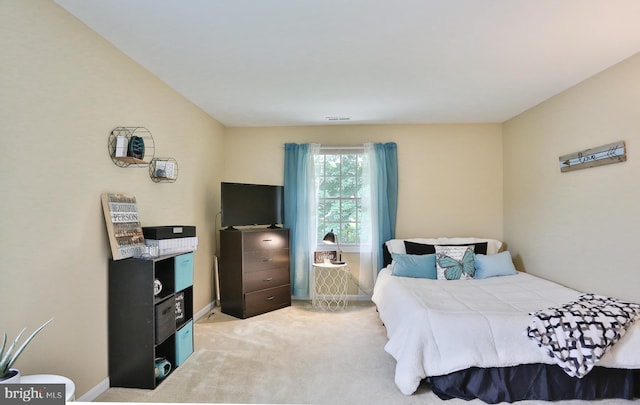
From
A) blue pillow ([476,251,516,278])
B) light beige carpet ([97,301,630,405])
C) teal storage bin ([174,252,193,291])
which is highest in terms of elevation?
teal storage bin ([174,252,193,291])

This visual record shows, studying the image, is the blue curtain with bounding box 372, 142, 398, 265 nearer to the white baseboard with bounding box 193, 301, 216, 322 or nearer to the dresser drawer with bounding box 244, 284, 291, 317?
the dresser drawer with bounding box 244, 284, 291, 317

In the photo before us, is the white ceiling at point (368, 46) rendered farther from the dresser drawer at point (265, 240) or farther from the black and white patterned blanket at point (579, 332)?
the black and white patterned blanket at point (579, 332)

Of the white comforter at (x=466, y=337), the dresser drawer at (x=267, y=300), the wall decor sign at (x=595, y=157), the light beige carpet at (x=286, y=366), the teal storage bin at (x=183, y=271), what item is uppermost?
the wall decor sign at (x=595, y=157)

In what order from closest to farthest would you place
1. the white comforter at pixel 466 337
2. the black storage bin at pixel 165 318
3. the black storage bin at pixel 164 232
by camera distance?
the white comforter at pixel 466 337 → the black storage bin at pixel 165 318 → the black storage bin at pixel 164 232

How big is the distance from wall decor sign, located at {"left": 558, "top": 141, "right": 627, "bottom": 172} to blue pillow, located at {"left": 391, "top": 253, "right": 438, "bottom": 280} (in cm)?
162

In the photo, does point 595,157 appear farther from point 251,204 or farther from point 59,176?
point 59,176

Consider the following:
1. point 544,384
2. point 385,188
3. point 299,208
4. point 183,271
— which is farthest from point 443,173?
point 183,271

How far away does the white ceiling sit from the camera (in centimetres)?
192

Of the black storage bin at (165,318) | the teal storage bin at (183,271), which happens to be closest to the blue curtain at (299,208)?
the teal storage bin at (183,271)

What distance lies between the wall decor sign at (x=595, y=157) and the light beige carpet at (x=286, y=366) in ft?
6.27

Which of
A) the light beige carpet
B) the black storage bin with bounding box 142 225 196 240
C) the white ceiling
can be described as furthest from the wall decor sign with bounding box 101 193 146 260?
the white ceiling

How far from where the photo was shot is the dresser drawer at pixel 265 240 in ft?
12.7

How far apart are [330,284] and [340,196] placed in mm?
1267

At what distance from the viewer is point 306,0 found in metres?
1.83
